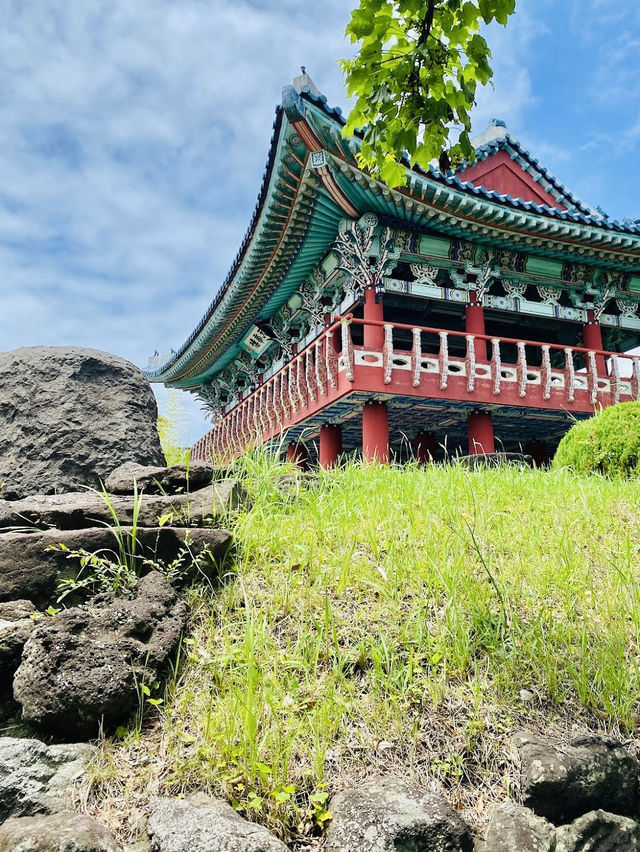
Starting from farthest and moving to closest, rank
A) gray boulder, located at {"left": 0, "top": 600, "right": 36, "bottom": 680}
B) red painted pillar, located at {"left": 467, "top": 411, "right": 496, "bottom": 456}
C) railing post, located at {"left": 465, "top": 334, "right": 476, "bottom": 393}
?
red painted pillar, located at {"left": 467, "top": 411, "right": 496, "bottom": 456} < railing post, located at {"left": 465, "top": 334, "right": 476, "bottom": 393} < gray boulder, located at {"left": 0, "top": 600, "right": 36, "bottom": 680}

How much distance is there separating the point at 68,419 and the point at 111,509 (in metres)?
1.33

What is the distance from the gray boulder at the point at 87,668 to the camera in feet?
8.42

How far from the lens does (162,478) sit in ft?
13.6

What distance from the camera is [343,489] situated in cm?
462

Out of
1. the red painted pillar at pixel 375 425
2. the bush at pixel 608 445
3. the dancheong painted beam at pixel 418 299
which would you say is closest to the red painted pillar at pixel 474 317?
the dancheong painted beam at pixel 418 299

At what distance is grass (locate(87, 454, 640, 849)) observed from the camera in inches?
97.1

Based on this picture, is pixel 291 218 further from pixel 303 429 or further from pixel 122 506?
pixel 122 506

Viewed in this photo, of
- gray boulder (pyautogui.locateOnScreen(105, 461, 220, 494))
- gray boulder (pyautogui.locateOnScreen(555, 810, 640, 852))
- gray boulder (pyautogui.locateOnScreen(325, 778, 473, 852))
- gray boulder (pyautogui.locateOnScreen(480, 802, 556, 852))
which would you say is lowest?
gray boulder (pyautogui.locateOnScreen(555, 810, 640, 852))

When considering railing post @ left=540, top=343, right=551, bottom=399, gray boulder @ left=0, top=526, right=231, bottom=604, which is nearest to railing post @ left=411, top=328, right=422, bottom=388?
railing post @ left=540, top=343, right=551, bottom=399

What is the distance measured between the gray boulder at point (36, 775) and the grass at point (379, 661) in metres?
0.11

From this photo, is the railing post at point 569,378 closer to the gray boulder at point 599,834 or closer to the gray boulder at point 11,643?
the gray boulder at point 599,834

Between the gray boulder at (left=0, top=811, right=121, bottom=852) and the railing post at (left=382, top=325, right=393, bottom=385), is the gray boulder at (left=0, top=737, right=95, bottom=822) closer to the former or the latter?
the gray boulder at (left=0, top=811, right=121, bottom=852)

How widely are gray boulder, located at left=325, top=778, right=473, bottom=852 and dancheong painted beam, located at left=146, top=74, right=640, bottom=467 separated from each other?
7660 millimetres

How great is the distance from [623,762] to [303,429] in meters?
10.8
